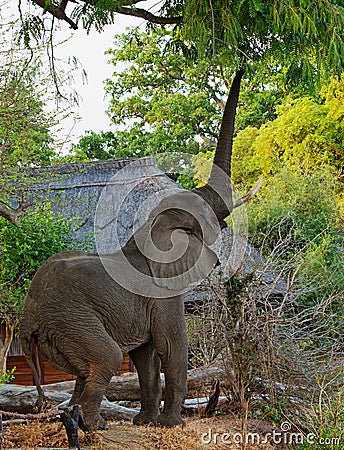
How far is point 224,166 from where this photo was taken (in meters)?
5.52

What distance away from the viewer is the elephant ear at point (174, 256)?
17.2 feet

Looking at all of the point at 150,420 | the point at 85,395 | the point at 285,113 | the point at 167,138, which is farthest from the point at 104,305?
the point at 167,138

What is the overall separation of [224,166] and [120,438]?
93.1 inches

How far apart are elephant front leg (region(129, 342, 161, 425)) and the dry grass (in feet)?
0.52

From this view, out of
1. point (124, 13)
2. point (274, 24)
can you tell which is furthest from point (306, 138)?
point (274, 24)

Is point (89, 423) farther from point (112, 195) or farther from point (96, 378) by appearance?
point (112, 195)

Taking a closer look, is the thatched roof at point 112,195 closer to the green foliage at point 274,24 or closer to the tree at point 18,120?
the tree at point 18,120

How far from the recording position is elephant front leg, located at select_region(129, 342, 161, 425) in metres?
5.45

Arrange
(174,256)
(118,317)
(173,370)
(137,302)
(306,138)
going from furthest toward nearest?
(306,138), (174,256), (173,370), (137,302), (118,317)

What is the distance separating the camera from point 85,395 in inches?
183

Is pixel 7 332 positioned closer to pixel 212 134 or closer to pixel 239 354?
pixel 239 354

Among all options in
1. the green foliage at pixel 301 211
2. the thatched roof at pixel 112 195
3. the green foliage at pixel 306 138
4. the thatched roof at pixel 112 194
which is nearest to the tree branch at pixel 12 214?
the thatched roof at pixel 112 195

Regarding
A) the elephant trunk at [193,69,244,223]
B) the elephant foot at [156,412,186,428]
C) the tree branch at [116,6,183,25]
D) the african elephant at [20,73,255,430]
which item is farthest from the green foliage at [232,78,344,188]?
the elephant foot at [156,412,186,428]

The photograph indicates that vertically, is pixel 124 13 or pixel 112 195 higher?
pixel 124 13
